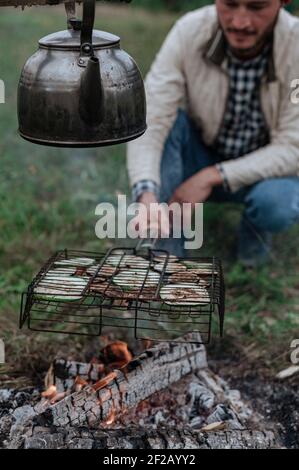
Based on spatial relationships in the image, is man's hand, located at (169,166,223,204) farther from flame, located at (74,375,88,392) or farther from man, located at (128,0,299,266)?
flame, located at (74,375,88,392)

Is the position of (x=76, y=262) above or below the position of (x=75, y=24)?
below

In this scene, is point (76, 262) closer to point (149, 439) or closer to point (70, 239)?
point (149, 439)

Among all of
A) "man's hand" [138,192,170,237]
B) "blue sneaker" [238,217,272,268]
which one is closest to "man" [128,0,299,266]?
"blue sneaker" [238,217,272,268]

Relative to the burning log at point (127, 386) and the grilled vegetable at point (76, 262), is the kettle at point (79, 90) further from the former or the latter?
the burning log at point (127, 386)

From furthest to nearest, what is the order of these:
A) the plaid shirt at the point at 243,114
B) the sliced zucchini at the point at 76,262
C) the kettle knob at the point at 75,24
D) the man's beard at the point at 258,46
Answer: the plaid shirt at the point at 243,114, the man's beard at the point at 258,46, the sliced zucchini at the point at 76,262, the kettle knob at the point at 75,24

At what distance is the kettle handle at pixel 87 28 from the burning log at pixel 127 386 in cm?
111

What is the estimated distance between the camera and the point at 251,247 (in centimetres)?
386

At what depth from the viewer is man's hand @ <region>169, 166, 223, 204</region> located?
3.35 metres

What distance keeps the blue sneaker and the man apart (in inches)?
6.7

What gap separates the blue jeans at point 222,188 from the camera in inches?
135

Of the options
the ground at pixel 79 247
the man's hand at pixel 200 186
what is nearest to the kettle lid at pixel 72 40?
the ground at pixel 79 247

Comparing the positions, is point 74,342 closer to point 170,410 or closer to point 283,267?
point 170,410

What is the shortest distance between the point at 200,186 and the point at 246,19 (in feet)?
2.68

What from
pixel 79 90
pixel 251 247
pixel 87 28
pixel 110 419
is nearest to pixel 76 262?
pixel 110 419
